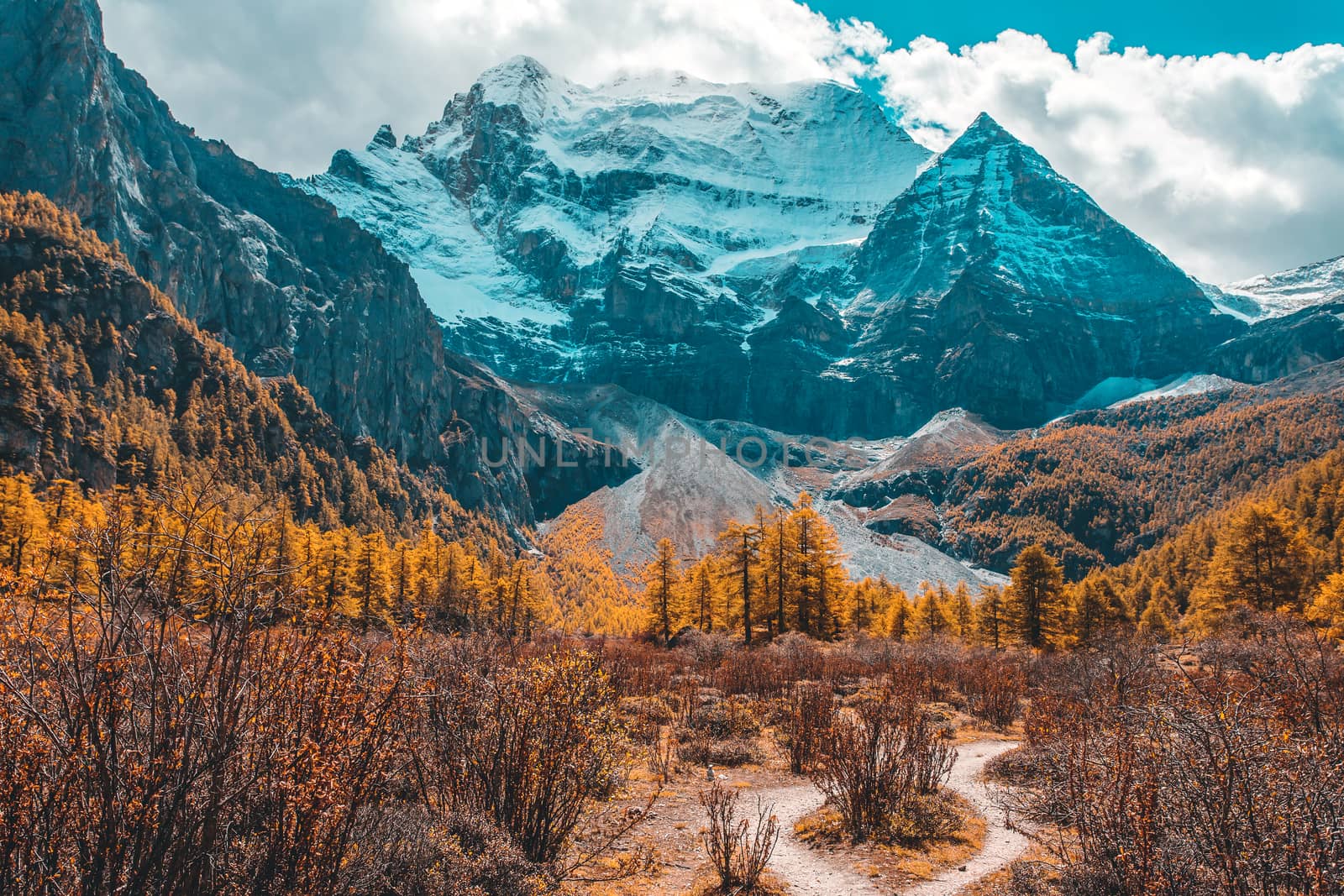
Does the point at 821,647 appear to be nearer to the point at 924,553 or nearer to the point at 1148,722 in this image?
the point at 1148,722

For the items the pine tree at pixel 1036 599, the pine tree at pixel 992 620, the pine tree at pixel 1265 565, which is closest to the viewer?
the pine tree at pixel 1265 565

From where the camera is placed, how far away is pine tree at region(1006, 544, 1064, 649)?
38.8m

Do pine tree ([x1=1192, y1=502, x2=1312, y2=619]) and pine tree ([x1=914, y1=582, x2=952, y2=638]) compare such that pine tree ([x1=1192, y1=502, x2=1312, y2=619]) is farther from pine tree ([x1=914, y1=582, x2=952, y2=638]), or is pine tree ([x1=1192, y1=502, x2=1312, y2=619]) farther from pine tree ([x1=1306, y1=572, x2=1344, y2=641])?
pine tree ([x1=914, y1=582, x2=952, y2=638])

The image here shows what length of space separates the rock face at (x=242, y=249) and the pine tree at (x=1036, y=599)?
139289 millimetres

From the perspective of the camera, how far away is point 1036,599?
38.9 meters

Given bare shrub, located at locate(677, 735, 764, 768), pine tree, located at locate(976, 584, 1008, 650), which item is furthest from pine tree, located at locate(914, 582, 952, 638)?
bare shrub, located at locate(677, 735, 764, 768)

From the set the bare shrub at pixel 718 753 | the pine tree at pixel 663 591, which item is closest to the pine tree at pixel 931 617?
the pine tree at pixel 663 591

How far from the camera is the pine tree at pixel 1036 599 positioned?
38750 millimetres

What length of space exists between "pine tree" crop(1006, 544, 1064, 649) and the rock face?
139 meters

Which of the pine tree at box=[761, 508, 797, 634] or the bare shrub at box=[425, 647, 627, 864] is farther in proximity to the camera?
the pine tree at box=[761, 508, 797, 634]

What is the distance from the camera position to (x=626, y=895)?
6.52 m

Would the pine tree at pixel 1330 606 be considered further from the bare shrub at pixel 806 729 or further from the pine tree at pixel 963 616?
the bare shrub at pixel 806 729

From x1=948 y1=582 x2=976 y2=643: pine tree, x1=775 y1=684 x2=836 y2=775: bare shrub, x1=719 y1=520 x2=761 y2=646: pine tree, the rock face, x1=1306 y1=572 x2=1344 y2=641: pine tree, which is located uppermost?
the rock face

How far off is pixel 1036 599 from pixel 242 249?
527 feet
